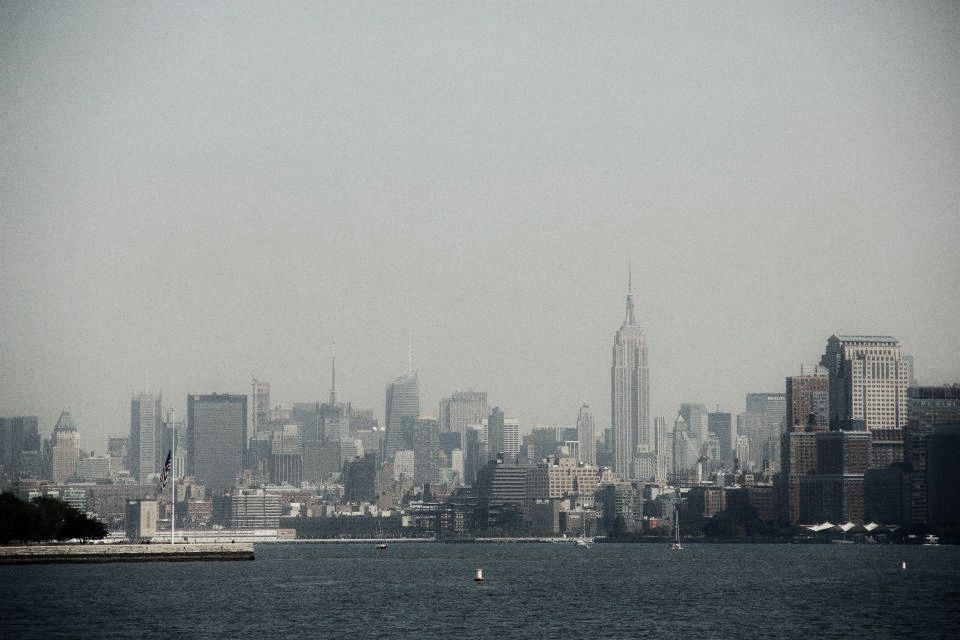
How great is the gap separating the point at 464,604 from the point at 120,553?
185 ft

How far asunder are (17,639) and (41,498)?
92147 mm

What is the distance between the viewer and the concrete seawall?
15462 cm

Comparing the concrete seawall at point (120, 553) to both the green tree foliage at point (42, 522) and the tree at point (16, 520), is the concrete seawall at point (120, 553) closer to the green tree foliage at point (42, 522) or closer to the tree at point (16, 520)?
the tree at point (16, 520)

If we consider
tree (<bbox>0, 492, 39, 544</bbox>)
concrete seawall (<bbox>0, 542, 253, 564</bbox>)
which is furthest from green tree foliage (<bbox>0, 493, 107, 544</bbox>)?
concrete seawall (<bbox>0, 542, 253, 564</bbox>)

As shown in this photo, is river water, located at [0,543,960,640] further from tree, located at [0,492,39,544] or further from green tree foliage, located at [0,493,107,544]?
green tree foliage, located at [0,493,107,544]

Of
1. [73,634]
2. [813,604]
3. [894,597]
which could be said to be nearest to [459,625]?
[73,634]

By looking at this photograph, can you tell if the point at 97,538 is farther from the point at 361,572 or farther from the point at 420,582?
the point at 420,582

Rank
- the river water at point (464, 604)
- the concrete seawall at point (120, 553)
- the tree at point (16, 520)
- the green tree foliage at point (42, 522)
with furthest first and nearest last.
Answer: the green tree foliage at point (42, 522)
the tree at point (16, 520)
the concrete seawall at point (120, 553)
the river water at point (464, 604)

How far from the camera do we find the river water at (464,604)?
96.4 m

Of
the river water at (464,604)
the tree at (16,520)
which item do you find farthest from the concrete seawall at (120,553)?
the tree at (16,520)

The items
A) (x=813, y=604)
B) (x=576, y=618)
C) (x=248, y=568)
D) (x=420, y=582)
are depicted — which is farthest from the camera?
(x=248, y=568)

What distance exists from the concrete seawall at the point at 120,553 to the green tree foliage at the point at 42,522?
6.76 metres

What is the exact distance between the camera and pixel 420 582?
5925 inches

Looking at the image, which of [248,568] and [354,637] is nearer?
[354,637]
